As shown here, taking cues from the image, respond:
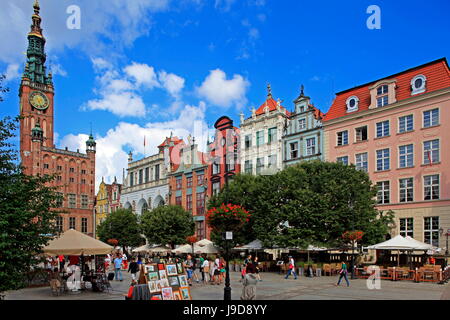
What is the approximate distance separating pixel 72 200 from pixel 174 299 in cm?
8388

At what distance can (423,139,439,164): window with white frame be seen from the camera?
35.8 m

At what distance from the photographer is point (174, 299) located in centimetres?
1483

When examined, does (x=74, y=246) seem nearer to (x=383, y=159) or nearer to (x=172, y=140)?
(x=383, y=159)

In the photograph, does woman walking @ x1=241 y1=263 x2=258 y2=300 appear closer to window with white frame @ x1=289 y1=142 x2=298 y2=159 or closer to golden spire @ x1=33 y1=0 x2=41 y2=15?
window with white frame @ x1=289 y1=142 x2=298 y2=159

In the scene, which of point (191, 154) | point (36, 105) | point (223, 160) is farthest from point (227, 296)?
point (36, 105)

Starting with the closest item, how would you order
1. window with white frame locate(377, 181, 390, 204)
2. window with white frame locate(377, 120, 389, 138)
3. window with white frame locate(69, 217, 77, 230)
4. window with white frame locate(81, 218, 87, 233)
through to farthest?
window with white frame locate(377, 181, 390, 204)
window with white frame locate(377, 120, 389, 138)
window with white frame locate(69, 217, 77, 230)
window with white frame locate(81, 218, 87, 233)

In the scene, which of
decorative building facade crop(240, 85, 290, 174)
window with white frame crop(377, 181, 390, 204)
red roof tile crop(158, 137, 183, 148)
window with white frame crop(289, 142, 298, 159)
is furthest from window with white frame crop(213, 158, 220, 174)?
window with white frame crop(377, 181, 390, 204)

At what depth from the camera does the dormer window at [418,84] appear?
36.9 m

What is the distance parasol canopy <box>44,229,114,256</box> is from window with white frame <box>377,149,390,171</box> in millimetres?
27415

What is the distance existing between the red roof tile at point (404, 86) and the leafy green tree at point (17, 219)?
3414cm
